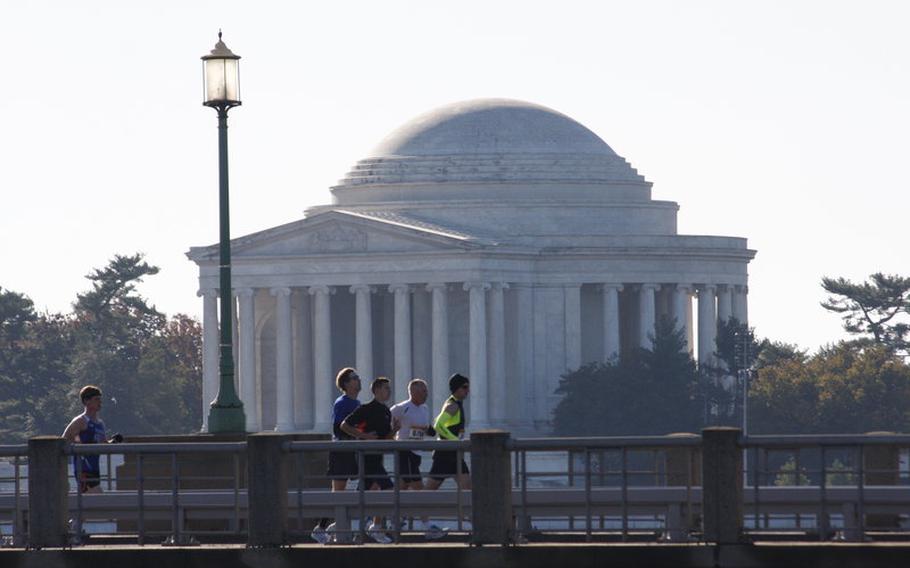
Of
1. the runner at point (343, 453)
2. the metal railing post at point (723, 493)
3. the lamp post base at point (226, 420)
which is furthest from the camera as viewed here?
the lamp post base at point (226, 420)

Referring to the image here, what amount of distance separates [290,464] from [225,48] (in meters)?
10.9

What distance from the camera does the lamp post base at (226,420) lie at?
234ft

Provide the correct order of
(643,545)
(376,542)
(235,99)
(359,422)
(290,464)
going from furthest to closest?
(235,99) → (290,464) → (359,422) → (376,542) → (643,545)

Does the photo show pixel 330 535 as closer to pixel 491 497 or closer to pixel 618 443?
pixel 491 497

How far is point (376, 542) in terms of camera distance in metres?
57.8

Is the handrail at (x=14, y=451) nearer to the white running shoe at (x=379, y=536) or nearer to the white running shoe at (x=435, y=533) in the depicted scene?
the white running shoe at (x=379, y=536)

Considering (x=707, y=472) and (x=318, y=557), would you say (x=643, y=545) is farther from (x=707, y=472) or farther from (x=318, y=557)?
(x=318, y=557)

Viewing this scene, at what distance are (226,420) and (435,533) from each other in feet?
45.7

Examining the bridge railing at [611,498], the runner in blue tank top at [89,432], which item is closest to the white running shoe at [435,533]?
the bridge railing at [611,498]

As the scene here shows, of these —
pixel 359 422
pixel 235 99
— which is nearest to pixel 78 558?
pixel 359 422

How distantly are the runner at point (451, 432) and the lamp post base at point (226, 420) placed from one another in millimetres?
7221

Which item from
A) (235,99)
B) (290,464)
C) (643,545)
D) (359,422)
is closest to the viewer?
(643,545)

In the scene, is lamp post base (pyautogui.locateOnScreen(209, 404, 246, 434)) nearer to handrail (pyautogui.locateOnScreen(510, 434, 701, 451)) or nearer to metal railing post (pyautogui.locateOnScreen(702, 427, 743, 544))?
handrail (pyautogui.locateOnScreen(510, 434, 701, 451))

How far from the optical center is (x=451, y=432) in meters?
64.9
